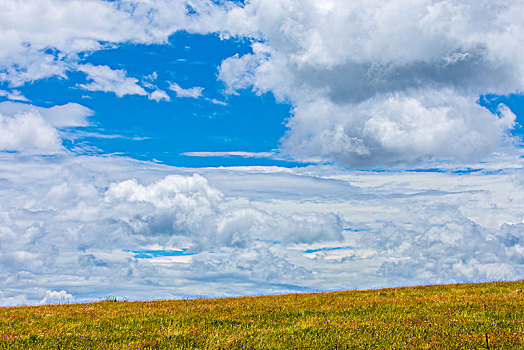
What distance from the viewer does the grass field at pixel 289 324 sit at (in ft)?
37.4

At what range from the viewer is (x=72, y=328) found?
13984 millimetres

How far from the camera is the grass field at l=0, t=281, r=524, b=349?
11.4 metres

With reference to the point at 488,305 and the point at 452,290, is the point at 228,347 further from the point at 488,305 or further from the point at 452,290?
the point at 452,290

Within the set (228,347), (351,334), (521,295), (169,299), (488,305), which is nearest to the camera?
(228,347)

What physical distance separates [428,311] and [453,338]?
15.5ft

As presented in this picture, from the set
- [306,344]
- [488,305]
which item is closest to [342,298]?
[488,305]

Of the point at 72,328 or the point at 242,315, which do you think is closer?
the point at 72,328

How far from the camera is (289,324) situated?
14195 mm

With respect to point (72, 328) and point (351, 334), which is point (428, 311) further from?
point (72, 328)

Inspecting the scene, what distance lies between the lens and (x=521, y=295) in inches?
768

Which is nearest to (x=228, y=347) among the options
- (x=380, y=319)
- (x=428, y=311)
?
(x=380, y=319)

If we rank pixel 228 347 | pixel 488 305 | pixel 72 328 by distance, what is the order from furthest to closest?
1. pixel 488 305
2. pixel 72 328
3. pixel 228 347

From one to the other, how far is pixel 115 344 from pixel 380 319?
28.2 feet

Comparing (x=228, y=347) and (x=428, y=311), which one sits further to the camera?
(x=428, y=311)
